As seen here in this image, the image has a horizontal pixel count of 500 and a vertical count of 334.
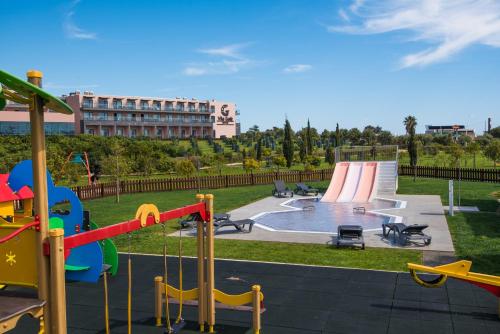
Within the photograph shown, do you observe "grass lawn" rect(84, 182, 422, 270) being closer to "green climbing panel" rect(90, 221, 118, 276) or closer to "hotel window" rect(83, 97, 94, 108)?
"green climbing panel" rect(90, 221, 118, 276)

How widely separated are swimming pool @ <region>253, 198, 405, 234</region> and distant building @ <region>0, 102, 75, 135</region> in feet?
188

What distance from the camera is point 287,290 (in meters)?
9.54

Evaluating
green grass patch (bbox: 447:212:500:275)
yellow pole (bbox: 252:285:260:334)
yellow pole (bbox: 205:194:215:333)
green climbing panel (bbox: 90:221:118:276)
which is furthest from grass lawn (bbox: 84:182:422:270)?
yellow pole (bbox: 252:285:260:334)

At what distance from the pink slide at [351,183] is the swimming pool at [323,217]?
4.67ft

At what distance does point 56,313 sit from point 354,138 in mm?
95612

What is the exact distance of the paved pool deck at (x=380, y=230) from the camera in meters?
13.8

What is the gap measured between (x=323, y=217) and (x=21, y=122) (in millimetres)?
65998

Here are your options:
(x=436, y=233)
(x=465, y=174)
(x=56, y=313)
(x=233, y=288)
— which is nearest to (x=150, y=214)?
(x=56, y=313)

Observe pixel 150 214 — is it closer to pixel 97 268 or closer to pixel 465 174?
pixel 97 268

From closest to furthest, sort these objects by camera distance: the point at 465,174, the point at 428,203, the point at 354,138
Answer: the point at 428,203, the point at 465,174, the point at 354,138

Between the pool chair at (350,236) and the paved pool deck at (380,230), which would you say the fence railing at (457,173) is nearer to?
the paved pool deck at (380,230)

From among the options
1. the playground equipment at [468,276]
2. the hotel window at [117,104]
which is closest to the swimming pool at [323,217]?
the playground equipment at [468,276]

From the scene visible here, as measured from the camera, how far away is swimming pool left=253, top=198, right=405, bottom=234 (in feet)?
54.3

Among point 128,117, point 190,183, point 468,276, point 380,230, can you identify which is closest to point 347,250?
point 380,230
